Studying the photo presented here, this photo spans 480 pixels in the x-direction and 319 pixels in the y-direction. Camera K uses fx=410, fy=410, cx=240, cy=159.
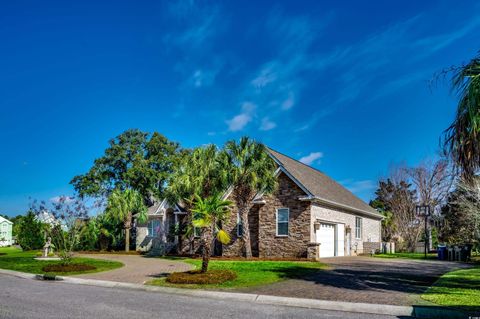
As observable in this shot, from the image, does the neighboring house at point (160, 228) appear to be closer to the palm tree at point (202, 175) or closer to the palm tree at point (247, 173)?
the palm tree at point (202, 175)

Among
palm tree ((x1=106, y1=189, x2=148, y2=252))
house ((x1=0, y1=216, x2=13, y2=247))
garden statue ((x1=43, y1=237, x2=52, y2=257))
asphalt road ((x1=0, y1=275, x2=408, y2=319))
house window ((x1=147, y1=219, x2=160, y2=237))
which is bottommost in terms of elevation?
house ((x1=0, y1=216, x2=13, y2=247))

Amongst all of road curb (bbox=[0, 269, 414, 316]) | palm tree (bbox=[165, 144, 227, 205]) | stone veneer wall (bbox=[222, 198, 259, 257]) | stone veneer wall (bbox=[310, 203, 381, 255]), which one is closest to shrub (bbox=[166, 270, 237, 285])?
road curb (bbox=[0, 269, 414, 316])

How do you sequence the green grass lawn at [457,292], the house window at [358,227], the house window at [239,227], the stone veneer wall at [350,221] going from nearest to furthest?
the green grass lawn at [457,292] → the stone veneer wall at [350,221] → the house window at [239,227] → the house window at [358,227]

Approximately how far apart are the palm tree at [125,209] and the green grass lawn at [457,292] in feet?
87.3

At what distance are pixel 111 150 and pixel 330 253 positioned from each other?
30.0 meters

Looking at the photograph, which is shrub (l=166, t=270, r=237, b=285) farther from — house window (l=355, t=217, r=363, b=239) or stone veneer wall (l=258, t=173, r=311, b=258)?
house window (l=355, t=217, r=363, b=239)

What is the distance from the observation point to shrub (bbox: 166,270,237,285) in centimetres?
1432

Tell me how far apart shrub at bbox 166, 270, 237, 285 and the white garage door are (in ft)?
43.3

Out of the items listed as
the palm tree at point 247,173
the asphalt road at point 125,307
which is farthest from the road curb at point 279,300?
the palm tree at point 247,173

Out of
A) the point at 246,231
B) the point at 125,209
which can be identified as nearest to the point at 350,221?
the point at 246,231

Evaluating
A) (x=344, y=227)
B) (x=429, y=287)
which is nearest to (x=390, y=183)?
(x=344, y=227)

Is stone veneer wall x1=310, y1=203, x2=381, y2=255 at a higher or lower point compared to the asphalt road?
higher

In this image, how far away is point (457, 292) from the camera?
40.5 ft

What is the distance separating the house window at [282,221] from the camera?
88.2 feet
